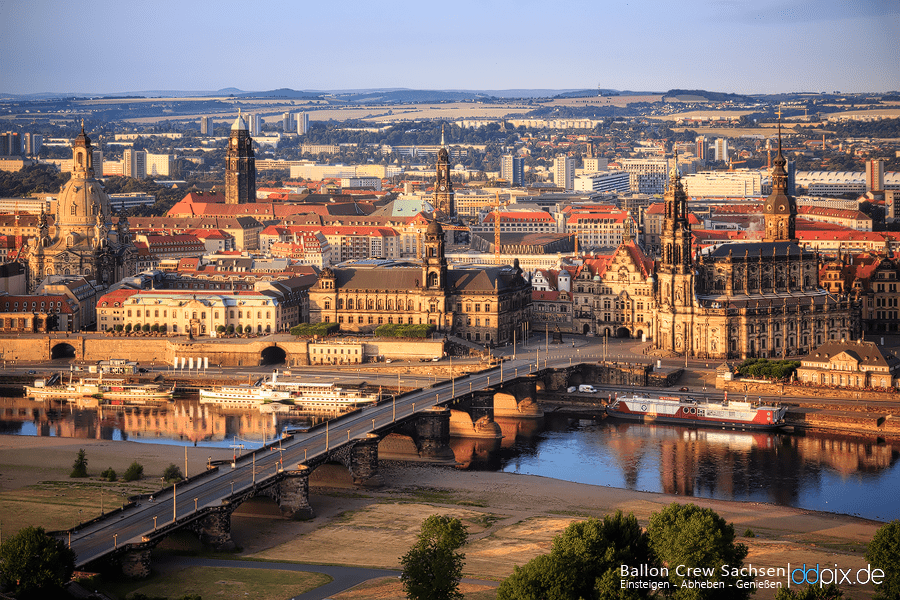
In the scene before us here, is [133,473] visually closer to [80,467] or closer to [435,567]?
[80,467]

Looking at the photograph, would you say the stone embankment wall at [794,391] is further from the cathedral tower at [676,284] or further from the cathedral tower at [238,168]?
the cathedral tower at [238,168]

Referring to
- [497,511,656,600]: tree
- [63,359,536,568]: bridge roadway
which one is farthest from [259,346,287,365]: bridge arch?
[497,511,656,600]: tree

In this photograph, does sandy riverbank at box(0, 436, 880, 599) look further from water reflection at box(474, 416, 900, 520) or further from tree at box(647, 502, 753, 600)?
tree at box(647, 502, 753, 600)

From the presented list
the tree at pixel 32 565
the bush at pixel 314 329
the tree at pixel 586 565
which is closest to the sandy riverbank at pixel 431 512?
the tree at pixel 586 565

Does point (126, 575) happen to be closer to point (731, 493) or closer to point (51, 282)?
point (731, 493)

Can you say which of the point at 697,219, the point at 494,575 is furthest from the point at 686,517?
the point at 697,219

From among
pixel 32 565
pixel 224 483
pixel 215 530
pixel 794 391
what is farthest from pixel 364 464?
pixel 794 391
